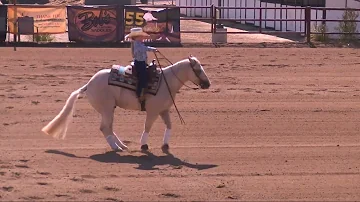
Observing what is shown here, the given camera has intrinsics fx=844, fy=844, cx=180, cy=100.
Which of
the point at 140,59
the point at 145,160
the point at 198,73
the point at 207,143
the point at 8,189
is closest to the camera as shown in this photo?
the point at 8,189

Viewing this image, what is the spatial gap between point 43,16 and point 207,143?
17173 millimetres

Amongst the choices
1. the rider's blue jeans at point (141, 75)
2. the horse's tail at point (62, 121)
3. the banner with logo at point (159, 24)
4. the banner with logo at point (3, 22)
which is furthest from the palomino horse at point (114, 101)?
the banner with logo at point (159, 24)

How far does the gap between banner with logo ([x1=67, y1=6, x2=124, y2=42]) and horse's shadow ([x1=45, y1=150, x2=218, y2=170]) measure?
1660 centimetres

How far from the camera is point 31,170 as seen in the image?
434 inches

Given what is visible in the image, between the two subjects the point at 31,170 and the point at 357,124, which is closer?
the point at 31,170

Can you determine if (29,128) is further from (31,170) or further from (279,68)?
(279,68)

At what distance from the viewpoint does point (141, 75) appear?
12.2 m

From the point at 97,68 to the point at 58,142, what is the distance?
931 cm

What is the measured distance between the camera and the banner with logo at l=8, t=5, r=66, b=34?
2872 centimetres

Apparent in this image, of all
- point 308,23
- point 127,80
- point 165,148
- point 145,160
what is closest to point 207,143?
point 165,148

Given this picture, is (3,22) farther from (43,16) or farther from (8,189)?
(8,189)

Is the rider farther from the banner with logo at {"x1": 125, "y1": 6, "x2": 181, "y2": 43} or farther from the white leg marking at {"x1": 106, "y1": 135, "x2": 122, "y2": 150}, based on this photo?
the banner with logo at {"x1": 125, "y1": 6, "x2": 181, "y2": 43}

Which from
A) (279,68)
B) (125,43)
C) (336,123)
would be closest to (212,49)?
(125,43)

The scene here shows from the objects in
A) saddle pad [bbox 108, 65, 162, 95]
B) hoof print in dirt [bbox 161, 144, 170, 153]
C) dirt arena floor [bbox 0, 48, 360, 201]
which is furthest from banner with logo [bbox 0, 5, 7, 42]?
hoof print in dirt [bbox 161, 144, 170, 153]
